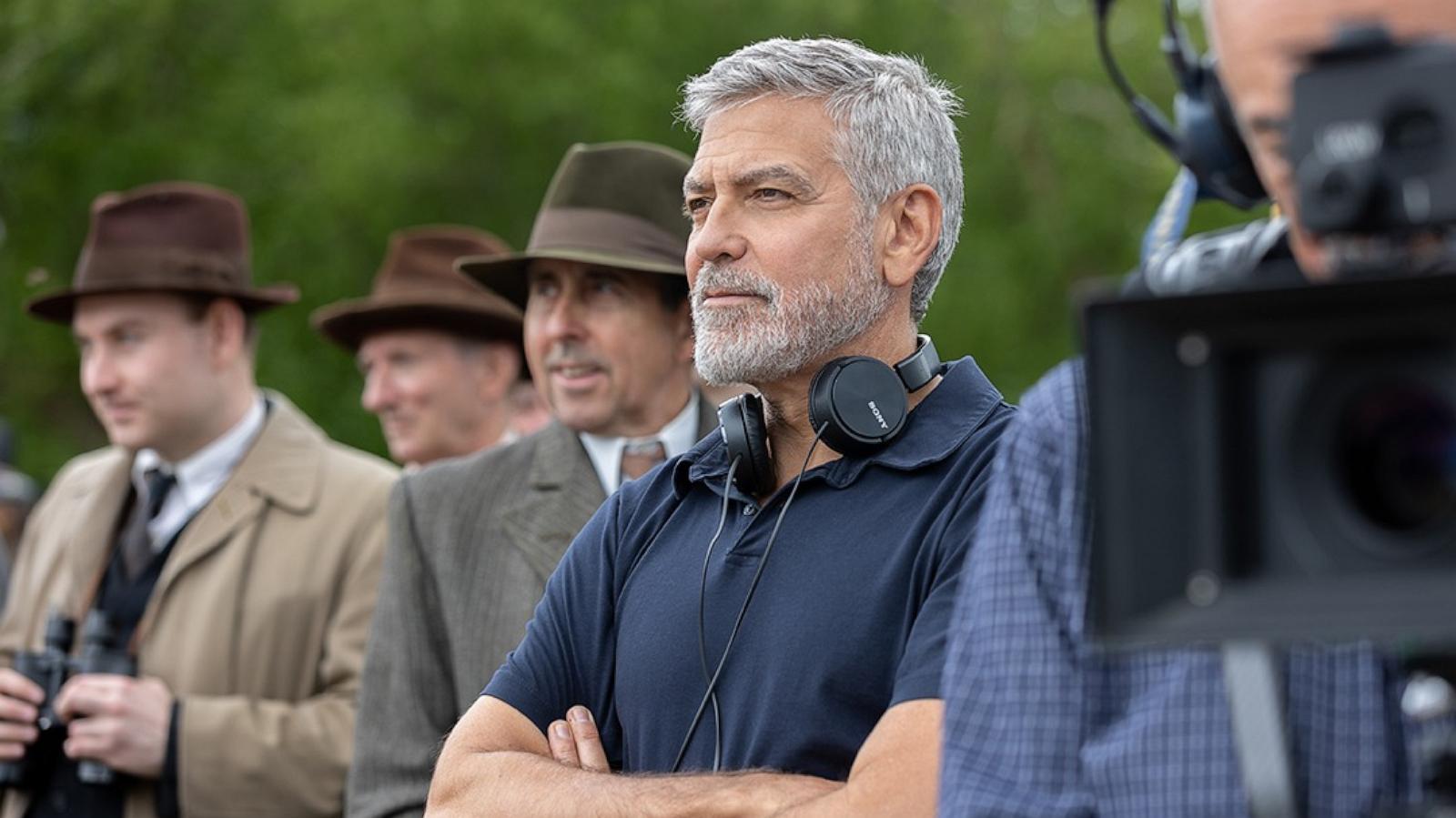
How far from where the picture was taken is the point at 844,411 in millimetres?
3369

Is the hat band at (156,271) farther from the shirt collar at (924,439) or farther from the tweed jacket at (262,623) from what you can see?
the shirt collar at (924,439)

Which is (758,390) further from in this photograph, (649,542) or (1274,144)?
(1274,144)

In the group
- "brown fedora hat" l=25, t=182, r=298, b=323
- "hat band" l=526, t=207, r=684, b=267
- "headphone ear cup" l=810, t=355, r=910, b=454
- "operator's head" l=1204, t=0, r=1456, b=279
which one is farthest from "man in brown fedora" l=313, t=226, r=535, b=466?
"operator's head" l=1204, t=0, r=1456, b=279

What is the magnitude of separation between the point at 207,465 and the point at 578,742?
2813 millimetres

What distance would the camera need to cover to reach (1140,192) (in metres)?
14.2

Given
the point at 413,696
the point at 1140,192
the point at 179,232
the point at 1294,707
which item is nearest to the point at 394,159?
the point at 1140,192

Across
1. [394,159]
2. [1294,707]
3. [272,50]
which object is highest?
[272,50]

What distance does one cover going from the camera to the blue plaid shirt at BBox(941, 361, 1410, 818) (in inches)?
84.9

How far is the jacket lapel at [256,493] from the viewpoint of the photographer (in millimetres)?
5676

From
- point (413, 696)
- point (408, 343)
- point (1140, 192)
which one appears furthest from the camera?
point (1140, 192)

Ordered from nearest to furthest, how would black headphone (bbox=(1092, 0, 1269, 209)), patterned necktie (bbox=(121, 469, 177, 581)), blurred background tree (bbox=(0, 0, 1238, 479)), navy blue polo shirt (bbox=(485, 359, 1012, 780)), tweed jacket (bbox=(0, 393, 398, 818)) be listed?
1. black headphone (bbox=(1092, 0, 1269, 209))
2. navy blue polo shirt (bbox=(485, 359, 1012, 780))
3. tweed jacket (bbox=(0, 393, 398, 818))
4. patterned necktie (bbox=(121, 469, 177, 581))
5. blurred background tree (bbox=(0, 0, 1238, 479))

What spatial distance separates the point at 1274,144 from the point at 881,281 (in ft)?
5.18

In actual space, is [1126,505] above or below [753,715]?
above

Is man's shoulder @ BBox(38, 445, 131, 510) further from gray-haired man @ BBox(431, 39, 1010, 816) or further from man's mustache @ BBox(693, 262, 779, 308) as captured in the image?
man's mustache @ BBox(693, 262, 779, 308)
